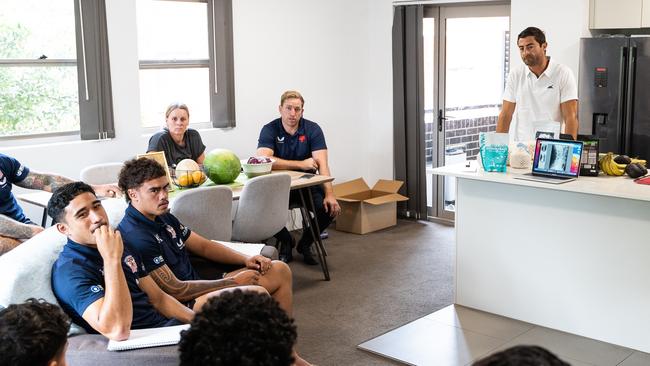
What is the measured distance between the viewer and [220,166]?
15.8ft

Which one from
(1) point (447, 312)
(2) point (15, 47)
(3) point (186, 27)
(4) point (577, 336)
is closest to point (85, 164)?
(2) point (15, 47)

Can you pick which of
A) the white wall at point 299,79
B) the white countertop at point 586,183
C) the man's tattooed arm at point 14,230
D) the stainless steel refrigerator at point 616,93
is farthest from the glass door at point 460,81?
the man's tattooed arm at point 14,230

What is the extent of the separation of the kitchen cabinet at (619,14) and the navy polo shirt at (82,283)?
4018mm

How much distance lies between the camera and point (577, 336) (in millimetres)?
4230

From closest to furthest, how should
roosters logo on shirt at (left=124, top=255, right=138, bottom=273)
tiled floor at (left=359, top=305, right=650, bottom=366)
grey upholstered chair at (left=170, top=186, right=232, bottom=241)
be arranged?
roosters logo on shirt at (left=124, top=255, right=138, bottom=273), tiled floor at (left=359, top=305, right=650, bottom=366), grey upholstered chair at (left=170, top=186, right=232, bottom=241)

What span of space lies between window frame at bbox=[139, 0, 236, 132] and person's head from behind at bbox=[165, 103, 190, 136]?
2.41ft

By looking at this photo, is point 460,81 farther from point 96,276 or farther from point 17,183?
point 96,276

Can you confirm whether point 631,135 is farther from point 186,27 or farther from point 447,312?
point 186,27

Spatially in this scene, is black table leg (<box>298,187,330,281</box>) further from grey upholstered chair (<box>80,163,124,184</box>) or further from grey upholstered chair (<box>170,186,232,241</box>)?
grey upholstered chair (<box>80,163,124,184</box>)

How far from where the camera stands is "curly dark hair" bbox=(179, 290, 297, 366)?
1.30 metres

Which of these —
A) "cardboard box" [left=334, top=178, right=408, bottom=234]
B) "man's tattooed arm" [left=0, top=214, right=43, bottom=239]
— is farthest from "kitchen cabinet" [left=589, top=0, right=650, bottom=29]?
"man's tattooed arm" [left=0, top=214, right=43, bottom=239]

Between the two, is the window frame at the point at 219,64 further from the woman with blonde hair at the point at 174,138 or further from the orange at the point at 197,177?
the orange at the point at 197,177

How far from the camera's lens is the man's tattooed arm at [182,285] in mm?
3326

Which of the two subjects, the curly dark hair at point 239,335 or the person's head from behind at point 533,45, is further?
the person's head from behind at point 533,45
